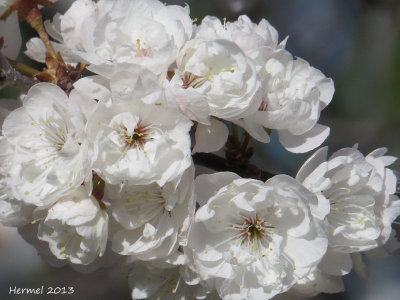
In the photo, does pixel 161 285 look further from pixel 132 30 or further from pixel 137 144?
pixel 132 30

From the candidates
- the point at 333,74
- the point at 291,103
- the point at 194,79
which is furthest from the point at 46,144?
the point at 333,74

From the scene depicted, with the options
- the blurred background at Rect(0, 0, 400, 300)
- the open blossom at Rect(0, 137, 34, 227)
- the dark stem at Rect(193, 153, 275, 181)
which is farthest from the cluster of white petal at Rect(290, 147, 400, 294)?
the blurred background at Rect(0, 0, 400, 300)

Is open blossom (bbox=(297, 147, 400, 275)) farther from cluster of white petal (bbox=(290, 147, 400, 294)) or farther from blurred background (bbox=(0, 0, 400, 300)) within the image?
blurred background (bbox=(0, 0, 400, 300))

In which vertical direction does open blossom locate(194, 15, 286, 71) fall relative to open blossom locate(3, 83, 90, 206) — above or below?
above

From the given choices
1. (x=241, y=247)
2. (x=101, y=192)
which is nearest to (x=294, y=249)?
(x=241, y=247)

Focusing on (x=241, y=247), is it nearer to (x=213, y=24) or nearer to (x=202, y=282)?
(x=202, y=282)

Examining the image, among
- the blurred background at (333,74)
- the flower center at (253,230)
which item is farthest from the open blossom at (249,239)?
the blurred background at (333,74)

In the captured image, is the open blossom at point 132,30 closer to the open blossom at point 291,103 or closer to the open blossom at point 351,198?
the open blossom at point 291,103
